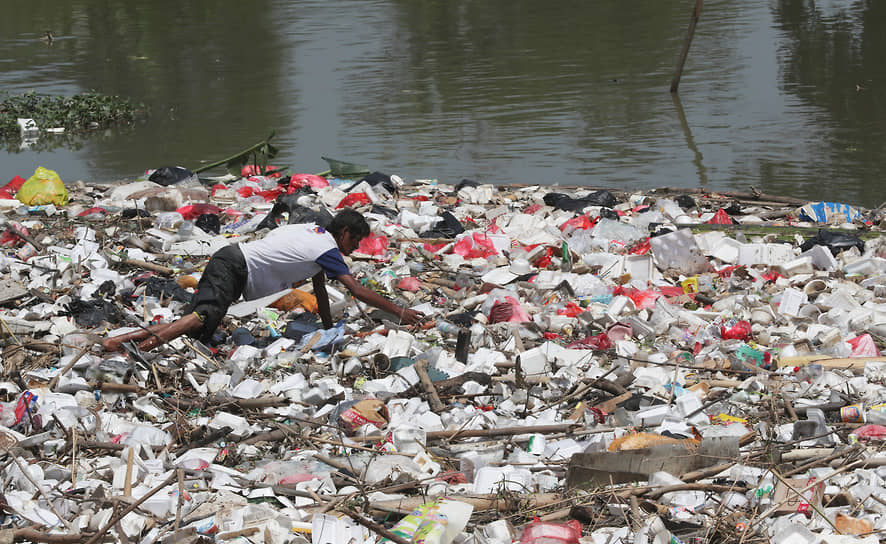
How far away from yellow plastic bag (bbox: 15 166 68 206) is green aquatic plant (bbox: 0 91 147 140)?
212 inches

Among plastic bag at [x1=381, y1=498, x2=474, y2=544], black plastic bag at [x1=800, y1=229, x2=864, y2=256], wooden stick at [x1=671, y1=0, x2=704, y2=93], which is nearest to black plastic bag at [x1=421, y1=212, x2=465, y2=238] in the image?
black plastic bag at [x1=800, y1=229, x2=864, y2=256]

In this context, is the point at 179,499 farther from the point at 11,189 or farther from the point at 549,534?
the point at 11,189

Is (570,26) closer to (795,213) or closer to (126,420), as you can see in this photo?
(795,213)

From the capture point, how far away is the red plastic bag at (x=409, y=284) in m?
6.56

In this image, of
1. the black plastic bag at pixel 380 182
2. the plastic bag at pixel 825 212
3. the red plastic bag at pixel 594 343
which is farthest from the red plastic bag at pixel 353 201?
the plastic bag at pixel 825 212

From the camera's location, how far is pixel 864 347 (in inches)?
204

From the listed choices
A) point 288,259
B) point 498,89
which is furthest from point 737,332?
point 498,89

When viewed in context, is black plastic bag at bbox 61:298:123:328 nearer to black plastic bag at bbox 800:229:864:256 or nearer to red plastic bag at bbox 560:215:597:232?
red plastic bag at bbox 560:215:597:232

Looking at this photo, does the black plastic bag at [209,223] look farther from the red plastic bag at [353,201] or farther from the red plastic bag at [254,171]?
the red plastic bag at [254,171]

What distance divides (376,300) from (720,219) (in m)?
3.83

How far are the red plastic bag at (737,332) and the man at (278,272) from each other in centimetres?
181

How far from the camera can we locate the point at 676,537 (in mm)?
3322

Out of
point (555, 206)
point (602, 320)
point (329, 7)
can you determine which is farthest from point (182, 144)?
point (329, 7)

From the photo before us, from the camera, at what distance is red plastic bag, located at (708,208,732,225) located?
8.05 m
